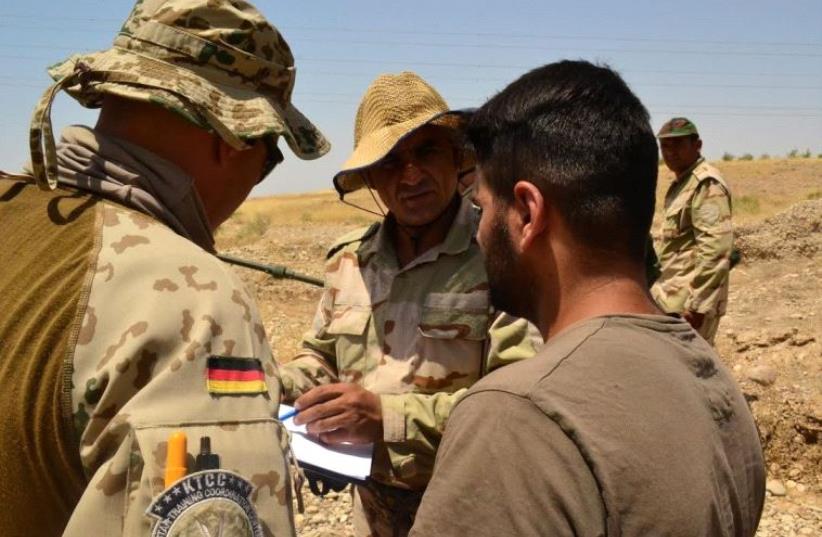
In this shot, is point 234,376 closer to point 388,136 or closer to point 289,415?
point 289,415

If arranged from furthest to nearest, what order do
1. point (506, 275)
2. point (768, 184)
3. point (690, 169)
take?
point (768, 184)
point (690, 169)
point (506, 275)

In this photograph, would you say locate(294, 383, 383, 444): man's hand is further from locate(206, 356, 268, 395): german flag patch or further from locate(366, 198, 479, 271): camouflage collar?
locate(206, 356, 268, 395): german flag patch

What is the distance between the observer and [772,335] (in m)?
8.52

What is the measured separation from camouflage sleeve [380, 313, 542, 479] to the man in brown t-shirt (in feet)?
2.58

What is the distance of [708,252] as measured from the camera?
617cm

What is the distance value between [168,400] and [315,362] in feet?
5.27

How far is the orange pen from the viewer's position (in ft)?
4.03

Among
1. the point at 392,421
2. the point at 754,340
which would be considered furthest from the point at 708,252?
the point at 392,421

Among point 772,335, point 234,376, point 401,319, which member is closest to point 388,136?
point 401,319

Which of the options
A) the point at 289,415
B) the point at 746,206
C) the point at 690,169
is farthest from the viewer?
the point at 746,206

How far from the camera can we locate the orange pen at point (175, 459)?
48.4 inches

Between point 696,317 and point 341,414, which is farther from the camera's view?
point 696,317

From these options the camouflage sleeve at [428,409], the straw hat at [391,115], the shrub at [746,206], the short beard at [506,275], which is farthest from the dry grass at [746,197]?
the short beard at [506,275]

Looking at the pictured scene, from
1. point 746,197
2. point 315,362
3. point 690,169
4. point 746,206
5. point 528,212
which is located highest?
point 528,212
